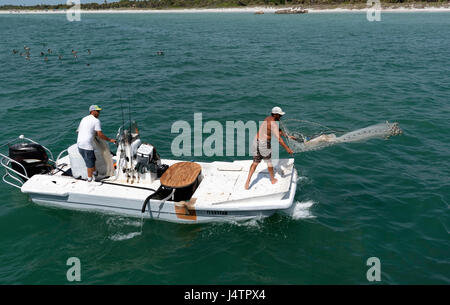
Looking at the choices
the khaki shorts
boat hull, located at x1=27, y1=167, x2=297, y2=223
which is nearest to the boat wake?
boat hull, located at x1=27, y1=167, x2=297, y2=223

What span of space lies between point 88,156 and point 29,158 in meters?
2.35

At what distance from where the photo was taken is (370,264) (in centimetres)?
822

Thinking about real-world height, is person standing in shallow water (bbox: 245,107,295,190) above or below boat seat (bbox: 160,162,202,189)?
above

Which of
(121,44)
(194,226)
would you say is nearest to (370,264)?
(194,226)

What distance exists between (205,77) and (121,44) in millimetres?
23765

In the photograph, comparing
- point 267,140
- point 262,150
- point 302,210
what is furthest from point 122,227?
point 302,210

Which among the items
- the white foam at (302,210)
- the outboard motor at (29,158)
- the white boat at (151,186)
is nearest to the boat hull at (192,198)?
the white boat at (151,186)

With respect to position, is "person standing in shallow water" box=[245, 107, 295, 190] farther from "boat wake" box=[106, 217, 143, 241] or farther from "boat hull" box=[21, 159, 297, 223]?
"boat wake" box=[106, 217, 143, 241]

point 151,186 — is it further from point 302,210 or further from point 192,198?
point 302,210

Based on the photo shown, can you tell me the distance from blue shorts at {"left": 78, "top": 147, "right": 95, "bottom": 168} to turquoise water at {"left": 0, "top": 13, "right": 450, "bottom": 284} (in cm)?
146

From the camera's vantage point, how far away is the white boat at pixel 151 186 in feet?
29.8

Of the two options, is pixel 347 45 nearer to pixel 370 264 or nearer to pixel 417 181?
pixel 417 181

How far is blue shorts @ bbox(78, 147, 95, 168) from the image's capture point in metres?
9.75

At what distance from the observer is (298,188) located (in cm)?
1141
